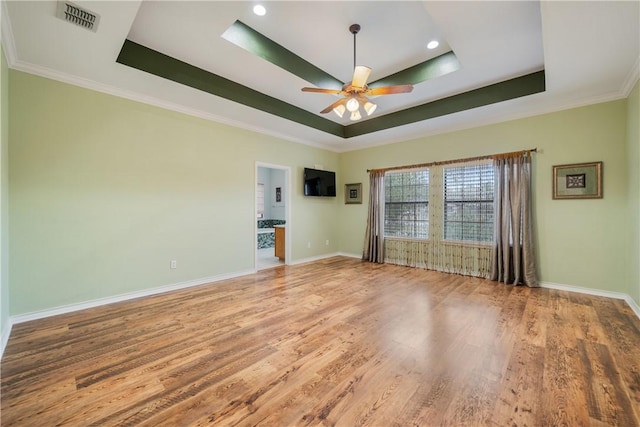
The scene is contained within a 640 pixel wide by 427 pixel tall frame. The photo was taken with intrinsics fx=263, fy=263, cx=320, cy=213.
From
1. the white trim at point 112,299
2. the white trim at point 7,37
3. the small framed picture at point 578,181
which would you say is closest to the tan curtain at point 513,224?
the small framed picture at point 578,181

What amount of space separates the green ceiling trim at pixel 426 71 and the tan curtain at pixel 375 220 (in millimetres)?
2379

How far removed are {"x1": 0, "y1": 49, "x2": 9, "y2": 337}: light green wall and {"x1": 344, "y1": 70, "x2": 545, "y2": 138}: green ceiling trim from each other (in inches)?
199

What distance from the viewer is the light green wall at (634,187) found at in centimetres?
313

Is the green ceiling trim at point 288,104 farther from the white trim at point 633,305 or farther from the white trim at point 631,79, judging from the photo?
the white trim at point 633,305

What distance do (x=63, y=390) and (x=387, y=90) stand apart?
12.7ft

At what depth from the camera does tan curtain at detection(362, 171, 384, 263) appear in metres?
6.08

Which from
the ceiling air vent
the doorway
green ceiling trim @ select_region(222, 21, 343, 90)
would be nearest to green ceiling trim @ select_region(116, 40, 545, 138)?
the ceiling air vent

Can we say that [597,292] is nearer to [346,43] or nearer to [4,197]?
[346,43]

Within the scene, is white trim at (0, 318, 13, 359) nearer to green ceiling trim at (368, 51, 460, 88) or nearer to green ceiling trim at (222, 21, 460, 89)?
green ceiling trim at (222, 21, 460, 89)

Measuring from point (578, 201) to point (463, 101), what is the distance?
2.25 m

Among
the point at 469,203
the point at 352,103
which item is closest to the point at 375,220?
the point at 469,203

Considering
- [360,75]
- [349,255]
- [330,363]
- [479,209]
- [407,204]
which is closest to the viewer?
[330,363]

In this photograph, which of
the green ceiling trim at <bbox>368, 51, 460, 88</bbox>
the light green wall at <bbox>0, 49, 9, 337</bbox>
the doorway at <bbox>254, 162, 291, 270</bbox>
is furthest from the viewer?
the doorway at <bbox>254, 162, 291, 270</bbox>

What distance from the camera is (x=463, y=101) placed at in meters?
4.23
